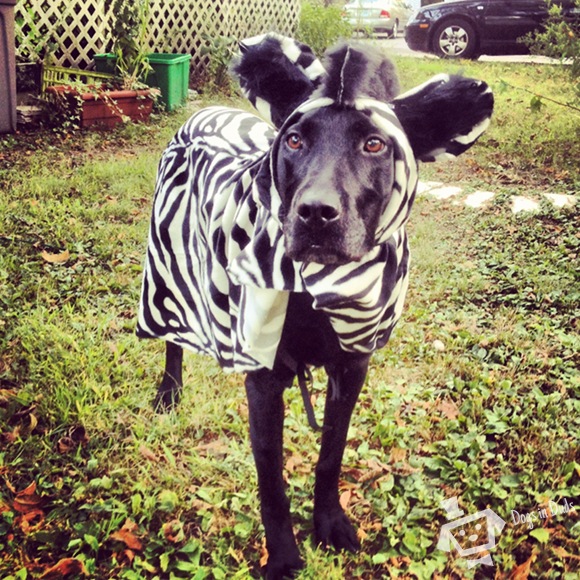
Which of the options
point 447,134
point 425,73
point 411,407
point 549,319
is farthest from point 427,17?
point 447,134

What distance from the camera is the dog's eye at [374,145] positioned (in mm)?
1277

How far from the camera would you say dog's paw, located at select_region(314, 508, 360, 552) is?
6.26 feet

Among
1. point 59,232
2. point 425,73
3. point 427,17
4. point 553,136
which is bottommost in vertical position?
point 59,232

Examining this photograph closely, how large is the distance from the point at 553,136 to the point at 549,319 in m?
3.53

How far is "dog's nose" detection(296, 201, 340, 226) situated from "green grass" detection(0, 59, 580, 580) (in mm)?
1192

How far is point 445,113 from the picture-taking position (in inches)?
51.1

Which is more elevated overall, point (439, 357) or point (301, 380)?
point (301, 380)

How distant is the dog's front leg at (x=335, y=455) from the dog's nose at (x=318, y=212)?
22.3 inches

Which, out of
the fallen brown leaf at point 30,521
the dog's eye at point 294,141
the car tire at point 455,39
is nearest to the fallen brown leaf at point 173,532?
the fallen brown leaf at point 30,521

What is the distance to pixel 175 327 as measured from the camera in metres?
2.30

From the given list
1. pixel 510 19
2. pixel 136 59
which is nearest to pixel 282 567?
pixel 136 59

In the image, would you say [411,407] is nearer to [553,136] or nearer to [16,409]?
[16,409]

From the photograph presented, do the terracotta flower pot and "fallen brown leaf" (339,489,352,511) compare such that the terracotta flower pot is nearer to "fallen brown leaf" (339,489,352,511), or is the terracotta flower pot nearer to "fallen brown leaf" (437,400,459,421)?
"fallen brown leaf" (437,400,459,421)

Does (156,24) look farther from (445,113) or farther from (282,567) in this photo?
(282,567)
